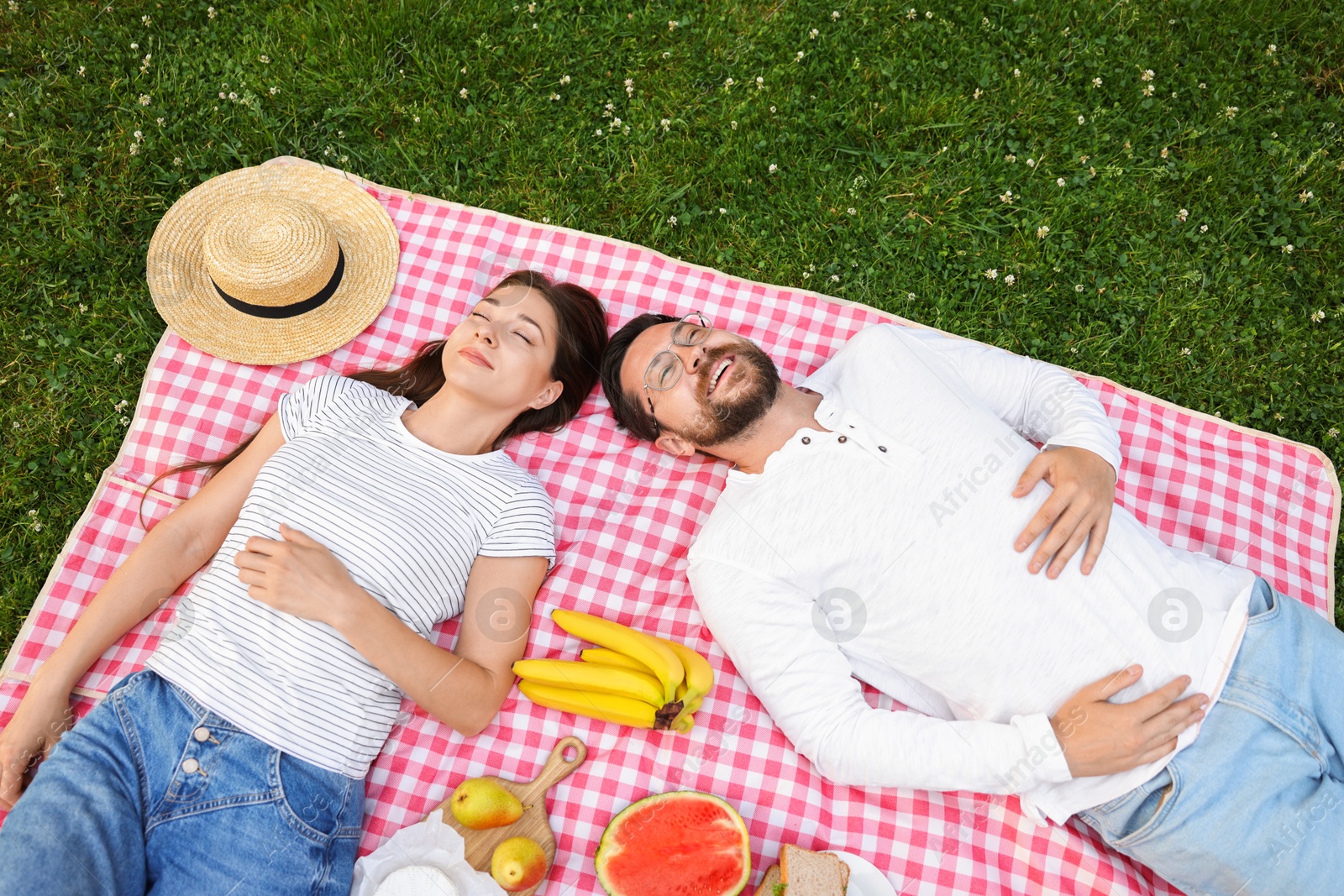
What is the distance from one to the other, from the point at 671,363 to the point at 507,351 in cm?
80

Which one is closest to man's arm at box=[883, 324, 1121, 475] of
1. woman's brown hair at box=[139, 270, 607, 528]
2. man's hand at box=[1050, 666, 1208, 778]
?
man's hand at box=[1050, 666, 1208, 778]

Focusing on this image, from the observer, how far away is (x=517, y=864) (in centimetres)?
354

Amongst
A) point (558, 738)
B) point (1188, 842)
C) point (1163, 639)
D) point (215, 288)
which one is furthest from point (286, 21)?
point (1188, 842)

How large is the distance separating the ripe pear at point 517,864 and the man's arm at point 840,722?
1.16 metres

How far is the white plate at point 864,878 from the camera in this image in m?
3.64

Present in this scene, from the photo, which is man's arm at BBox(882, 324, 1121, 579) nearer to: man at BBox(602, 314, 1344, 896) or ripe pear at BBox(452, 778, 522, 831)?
man at BBox(602, 314, 1344, 896)

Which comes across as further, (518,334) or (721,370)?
(518,334)

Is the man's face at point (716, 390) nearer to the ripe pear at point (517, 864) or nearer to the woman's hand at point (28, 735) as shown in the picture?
the ripe pear at point (517, 864)

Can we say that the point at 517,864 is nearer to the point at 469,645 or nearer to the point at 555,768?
the point at 555,768

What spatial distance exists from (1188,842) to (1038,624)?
0.96 m

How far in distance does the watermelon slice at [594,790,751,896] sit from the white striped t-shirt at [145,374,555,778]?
1154mm

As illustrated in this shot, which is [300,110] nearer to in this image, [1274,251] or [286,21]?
[286,21]

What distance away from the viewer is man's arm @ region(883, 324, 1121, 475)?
402cm

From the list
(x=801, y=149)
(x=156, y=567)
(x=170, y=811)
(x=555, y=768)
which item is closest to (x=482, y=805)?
(x=555, y=768)
